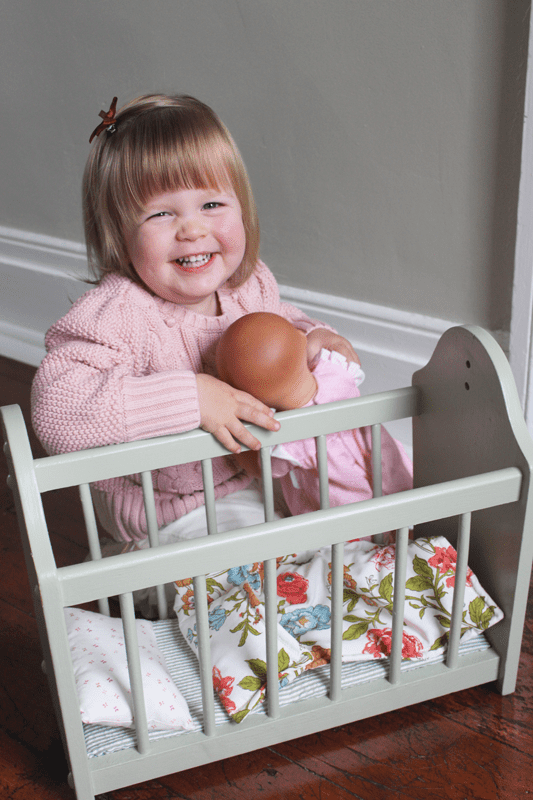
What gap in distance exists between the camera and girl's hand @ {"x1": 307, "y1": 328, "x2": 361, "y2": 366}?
121 cm

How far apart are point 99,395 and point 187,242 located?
0.24 metres

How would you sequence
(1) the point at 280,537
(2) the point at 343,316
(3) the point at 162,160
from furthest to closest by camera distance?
(2) the point at 343,316, (3) the point at 162,160, (1) the point at 280,537

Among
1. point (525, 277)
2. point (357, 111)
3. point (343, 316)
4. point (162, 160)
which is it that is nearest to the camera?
point (162, 160)

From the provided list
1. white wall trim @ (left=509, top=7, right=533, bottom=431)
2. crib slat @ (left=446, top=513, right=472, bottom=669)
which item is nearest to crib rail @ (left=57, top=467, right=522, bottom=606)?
crib slat @ (left=446, top=513, right=472, bottom=669)

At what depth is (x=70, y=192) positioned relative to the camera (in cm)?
215

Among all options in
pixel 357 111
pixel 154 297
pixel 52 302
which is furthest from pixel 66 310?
pixel 154 297

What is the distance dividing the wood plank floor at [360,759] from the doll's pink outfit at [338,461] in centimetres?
32

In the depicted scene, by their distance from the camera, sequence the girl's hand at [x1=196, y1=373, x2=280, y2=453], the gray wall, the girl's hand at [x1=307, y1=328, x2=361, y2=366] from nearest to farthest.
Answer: the girl's hand at [x1=196, y1=373, x2=280, y2=453], the girl's hand at [x1=307, y1=328, x2=361, y2=366], the gray wall

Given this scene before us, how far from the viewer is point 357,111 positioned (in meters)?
1.52

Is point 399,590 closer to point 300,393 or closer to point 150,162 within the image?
point 300,393

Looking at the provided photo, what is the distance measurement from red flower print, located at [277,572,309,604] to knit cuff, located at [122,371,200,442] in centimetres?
27

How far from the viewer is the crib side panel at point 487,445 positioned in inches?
36.3

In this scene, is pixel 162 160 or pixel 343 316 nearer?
pixel 162 160

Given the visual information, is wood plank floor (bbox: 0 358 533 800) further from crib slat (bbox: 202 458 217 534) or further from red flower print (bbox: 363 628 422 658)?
crib slat (bbox: 202 458 217 534)
